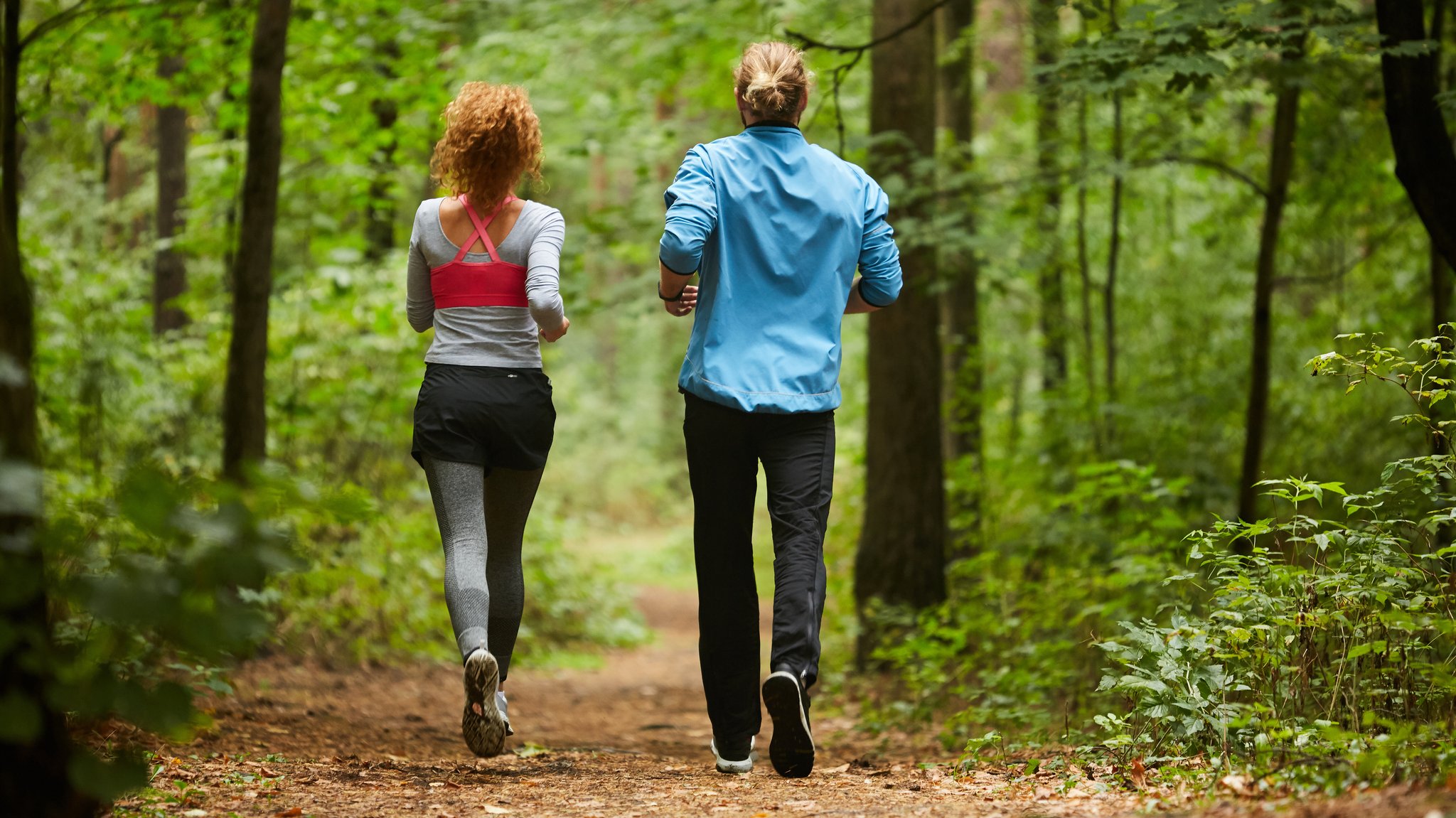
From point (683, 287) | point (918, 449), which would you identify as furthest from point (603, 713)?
point (683, 287)

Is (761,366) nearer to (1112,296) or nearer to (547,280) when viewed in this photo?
(547,280)

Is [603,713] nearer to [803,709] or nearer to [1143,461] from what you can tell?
[803,709]

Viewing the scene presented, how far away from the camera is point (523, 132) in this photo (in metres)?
4.02

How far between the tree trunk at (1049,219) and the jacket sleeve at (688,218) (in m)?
4.71

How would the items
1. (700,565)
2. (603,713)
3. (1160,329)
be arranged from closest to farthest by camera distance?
(700,565), (603,713), (1160,329)

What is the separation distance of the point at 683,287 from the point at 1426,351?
2.36m

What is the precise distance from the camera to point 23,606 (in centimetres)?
213

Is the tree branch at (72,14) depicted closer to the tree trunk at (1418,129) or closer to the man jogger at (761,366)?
the man jogger at (761,366)

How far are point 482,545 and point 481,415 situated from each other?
456 mm

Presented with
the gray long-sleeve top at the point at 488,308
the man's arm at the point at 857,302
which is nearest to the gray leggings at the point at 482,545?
the gray long-sleeve top at the point at 488,308

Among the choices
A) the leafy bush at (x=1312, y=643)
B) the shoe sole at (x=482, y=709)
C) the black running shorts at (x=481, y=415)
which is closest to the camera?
the leafy bush at (x=1312, y=643)

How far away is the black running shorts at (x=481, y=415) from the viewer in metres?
3.79

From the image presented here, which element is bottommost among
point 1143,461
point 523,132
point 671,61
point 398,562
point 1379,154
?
point 398,562

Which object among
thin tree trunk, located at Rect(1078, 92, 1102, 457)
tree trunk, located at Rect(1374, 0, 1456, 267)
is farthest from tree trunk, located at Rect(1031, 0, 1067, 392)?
tree trunk, located at Rect(1374, 0, 1456, 267)
